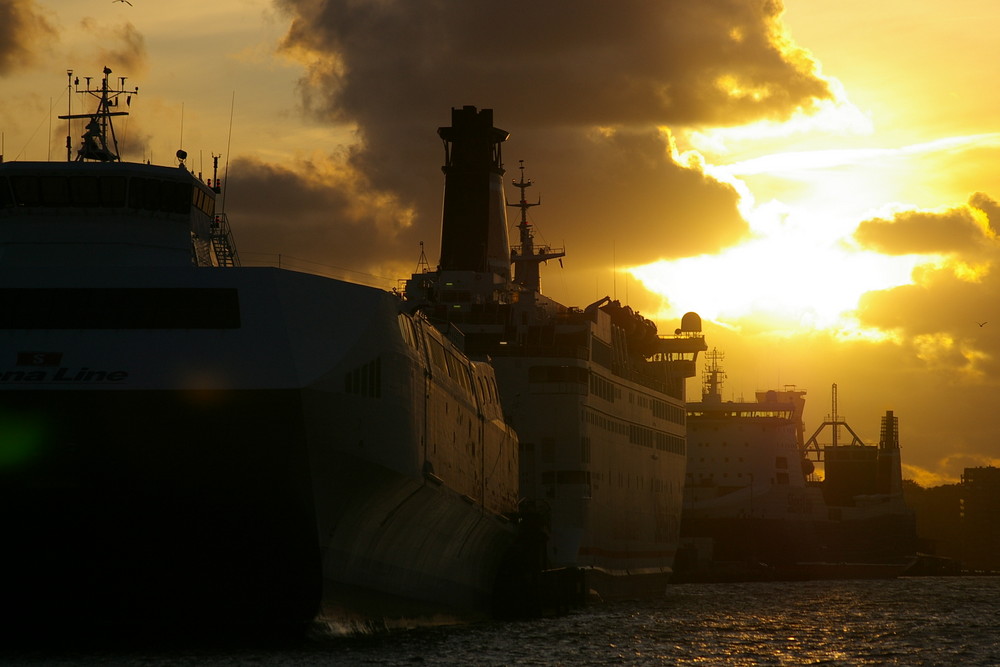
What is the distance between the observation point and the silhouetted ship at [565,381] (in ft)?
210

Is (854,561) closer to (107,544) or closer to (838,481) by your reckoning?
(838,481)

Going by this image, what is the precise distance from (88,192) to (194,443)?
10386 mm

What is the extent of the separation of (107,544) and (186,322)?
196 inches

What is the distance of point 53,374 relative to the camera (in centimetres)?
2958

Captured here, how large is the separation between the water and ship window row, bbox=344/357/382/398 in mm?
5532

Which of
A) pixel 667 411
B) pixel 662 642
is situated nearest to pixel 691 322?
pixel 667 411

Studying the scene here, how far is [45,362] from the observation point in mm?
29781

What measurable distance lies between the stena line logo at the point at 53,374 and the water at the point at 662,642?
5.75m

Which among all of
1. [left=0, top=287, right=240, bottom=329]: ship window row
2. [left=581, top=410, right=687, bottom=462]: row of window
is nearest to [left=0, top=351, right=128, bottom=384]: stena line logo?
[left=0, top=287, right=240, bottom=329]: ship window row

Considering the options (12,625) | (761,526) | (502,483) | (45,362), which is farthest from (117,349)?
(761,526)

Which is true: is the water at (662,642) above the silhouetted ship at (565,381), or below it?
below

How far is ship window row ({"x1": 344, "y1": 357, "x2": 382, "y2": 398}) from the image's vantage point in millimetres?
31297

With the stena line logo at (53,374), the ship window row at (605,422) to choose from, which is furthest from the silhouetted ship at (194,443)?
the ship window row at (605,422)

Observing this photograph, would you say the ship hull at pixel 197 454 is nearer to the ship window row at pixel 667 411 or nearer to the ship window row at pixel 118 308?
the ship window row at pixel 118 308
